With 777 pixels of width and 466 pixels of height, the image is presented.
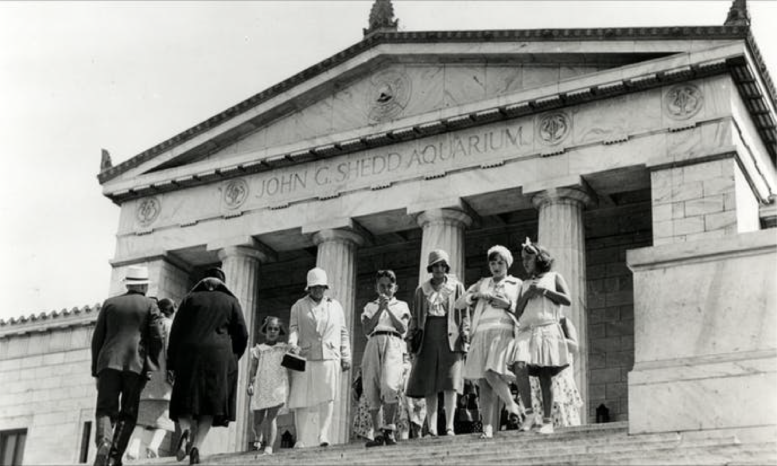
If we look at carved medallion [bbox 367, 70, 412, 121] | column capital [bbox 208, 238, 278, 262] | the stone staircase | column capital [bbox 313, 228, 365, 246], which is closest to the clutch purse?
the stone staircase

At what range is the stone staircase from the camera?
9844mm

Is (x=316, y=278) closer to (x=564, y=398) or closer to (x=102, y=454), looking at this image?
(x=564, y=398)

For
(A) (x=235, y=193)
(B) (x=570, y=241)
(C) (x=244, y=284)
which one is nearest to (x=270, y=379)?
(B) (x=570, y=241)

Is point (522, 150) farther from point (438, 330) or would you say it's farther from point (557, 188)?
point (438, 330)

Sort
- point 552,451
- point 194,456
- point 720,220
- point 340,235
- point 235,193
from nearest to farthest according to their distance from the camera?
point 552,451 < point 194,456 < point 720,220 < point 340,235 < point 235,193

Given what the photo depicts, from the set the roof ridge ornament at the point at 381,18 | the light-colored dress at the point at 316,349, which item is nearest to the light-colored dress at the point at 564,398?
the light-colored dress at the point at 316,349

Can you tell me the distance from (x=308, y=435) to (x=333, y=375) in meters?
0.96

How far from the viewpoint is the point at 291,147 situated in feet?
97.2

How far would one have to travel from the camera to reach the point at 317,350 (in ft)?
52.0

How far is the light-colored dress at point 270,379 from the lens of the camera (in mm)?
16547

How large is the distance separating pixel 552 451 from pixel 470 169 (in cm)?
1615

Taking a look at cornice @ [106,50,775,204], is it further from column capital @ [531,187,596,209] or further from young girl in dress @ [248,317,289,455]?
young girl in dress @ [248,317,289,455]

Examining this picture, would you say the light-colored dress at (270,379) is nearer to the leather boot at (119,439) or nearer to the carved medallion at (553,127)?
the leather boot at (119,439)

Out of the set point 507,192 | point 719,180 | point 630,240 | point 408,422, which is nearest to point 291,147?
point 507,192
